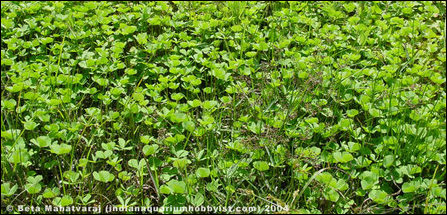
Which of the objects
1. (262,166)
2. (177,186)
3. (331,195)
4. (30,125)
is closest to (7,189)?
(30,125)

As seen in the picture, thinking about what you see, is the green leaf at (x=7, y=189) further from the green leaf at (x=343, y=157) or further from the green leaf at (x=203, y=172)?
the green leaf at (x=343, y=157)

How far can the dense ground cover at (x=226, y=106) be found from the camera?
2297mm

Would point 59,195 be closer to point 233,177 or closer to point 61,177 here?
point 61,177

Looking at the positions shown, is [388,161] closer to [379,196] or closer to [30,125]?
[379,196]

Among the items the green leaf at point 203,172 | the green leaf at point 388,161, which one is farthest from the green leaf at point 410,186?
the green leaf at point 203,172

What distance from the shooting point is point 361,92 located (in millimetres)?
2898

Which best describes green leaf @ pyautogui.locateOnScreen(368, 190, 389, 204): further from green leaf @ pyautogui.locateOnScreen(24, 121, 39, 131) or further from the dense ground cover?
green leaf @ pyautogui.locateOnScreen(24, 121, 39, 131)

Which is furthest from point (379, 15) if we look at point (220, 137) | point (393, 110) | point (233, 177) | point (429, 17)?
point (233, 177)

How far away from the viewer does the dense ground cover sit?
2.30 m

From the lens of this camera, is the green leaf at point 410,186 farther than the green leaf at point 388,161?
No

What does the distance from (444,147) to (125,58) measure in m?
2.14

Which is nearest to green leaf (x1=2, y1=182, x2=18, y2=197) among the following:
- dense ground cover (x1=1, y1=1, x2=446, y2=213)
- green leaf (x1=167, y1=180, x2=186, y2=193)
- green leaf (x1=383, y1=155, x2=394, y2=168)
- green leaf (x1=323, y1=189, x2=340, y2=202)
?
dense ground cover (x1=1, y1=1, x2=446, y2=213)

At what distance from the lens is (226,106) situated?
9.19 ft

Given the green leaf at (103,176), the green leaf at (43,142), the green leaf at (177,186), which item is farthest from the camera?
the green leaf at (43,142)
